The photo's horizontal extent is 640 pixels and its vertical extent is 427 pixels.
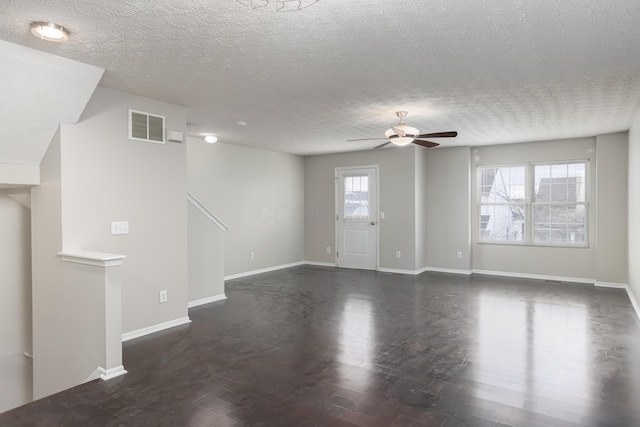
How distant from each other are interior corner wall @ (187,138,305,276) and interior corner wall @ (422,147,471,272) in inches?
110

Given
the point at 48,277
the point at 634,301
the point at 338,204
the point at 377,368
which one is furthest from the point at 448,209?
the point at 48,277

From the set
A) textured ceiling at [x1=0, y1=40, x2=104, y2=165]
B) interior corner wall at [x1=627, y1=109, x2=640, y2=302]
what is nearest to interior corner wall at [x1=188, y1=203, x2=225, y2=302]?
textured ceiling at [x1=0, y1=40, x2=104, y2=165]

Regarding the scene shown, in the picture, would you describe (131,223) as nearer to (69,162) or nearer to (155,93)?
(69,162)

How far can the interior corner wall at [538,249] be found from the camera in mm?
6668

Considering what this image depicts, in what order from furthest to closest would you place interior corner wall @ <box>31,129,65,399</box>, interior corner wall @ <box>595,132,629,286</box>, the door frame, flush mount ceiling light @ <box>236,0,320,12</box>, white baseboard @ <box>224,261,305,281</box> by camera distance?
1. the door frame
2. white baseboard @ <box>224,261,305,281</box>
3. interior corner wall @ <box>595,132,629,286</box>
4. interior corner wall @ <box>31,129,65,399</box>
5. flush mount ceiling light @ <box>236,0,320,12</box>

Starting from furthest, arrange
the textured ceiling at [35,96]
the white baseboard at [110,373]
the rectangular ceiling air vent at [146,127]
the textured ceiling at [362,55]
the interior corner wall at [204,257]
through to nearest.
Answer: the interior corner wall at [204,257] < the rectangular ceiling air vent at [146,127] < the white baseboard at [110,373] < the textured ceiling at [35,96] < the textured ceiling at [362,55]

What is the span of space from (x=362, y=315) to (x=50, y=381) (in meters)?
3.24

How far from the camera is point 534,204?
7.20 meters

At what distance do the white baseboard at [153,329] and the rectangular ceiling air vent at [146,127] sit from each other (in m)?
1.94

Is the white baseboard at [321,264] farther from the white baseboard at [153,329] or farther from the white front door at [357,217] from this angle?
the white baseboard at [153,329]

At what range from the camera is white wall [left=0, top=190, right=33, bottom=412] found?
411 centimetres

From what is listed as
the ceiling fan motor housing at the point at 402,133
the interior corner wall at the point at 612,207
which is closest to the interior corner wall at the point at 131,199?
the ceiling fan motor housing at the point at 402,133

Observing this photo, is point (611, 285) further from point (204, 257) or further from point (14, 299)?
point (14, 299)

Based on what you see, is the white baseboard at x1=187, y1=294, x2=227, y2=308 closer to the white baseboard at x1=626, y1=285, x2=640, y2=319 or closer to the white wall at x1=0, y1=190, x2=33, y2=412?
the white wall at x1=0, y1=190, x2=33, y2=412
